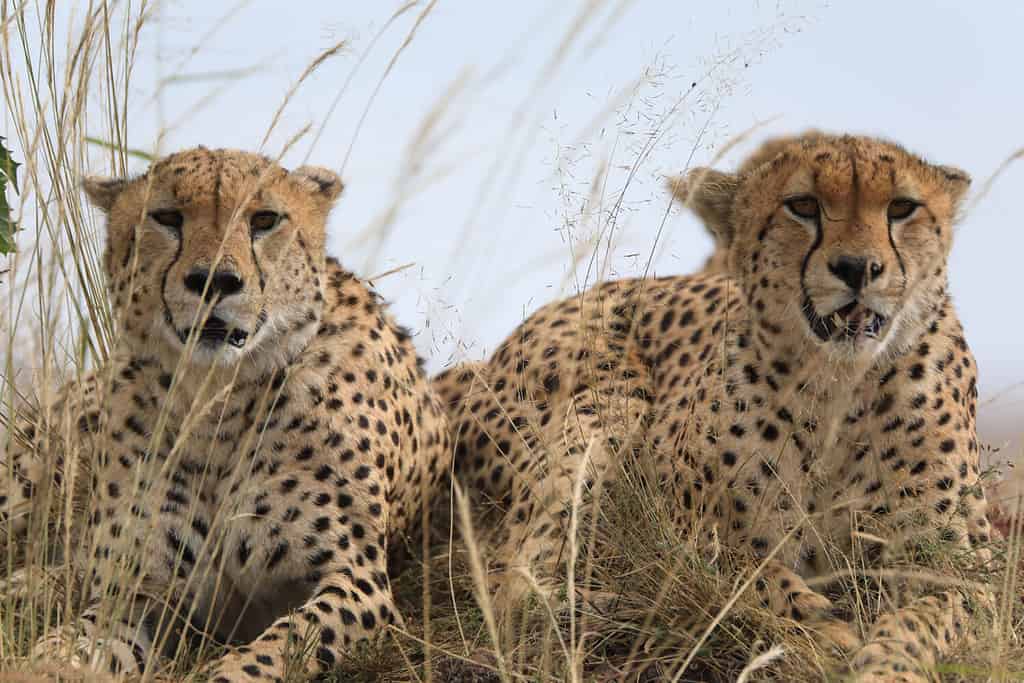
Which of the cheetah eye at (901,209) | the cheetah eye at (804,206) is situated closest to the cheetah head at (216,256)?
the cheetah eye at (804,206)

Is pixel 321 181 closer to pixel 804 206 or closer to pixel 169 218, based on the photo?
pixel 169 218

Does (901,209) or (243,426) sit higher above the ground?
(901,209)

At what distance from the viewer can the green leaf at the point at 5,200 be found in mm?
3291

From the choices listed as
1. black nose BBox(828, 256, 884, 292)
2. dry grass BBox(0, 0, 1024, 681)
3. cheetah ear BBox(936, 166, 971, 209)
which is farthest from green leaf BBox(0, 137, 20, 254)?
cheetah ear BBox(936, 166, 971, 209)

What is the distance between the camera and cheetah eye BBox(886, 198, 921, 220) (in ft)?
10.1

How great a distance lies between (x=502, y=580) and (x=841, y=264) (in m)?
1.10

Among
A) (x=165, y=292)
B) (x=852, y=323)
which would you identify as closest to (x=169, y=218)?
(x=165, y=292)

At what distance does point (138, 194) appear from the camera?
3.32 m

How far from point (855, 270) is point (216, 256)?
129cm

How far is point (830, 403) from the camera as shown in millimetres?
3178

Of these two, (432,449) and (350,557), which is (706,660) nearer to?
(350,557)

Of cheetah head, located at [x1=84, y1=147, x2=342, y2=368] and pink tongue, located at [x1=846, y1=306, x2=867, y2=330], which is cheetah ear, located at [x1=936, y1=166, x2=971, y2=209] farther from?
cheetah head, located at [x1=84, y1=147, x2=342, y2=368]

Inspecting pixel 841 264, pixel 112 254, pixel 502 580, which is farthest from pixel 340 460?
pixel 841 264

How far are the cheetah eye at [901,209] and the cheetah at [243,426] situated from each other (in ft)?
4.10
